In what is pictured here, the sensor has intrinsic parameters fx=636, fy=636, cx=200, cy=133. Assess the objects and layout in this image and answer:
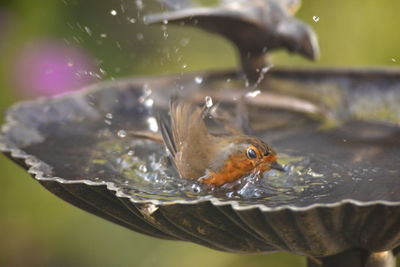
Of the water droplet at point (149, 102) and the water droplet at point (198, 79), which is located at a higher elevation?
the water droplet at point (198, 79)

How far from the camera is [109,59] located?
453 cm

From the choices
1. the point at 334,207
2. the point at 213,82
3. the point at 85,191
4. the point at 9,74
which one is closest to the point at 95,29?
the point at 9,74

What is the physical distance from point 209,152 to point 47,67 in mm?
2809

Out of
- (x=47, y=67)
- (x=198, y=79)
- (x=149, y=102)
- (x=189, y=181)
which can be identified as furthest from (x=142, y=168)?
(x=47, y=67)

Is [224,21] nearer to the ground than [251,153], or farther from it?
farther from it

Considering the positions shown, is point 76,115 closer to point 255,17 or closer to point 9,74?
point 255,17

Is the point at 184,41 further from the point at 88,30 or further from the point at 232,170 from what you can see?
the point at 232,170

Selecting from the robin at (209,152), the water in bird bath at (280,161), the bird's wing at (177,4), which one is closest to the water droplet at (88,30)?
the bird's wing at (177,4)

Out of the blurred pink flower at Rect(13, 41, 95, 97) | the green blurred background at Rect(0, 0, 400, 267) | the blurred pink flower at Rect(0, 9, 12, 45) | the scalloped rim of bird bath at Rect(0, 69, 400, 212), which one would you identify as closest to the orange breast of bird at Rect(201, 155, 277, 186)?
the scalloped rim of bird bath at Rect(0, 69, 400, 212)

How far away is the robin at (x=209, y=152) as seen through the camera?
1.78 meters

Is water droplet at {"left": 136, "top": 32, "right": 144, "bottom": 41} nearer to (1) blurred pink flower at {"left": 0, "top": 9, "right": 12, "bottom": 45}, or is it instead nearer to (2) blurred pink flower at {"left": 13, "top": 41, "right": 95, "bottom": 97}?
(2) blurred pink flower at {"left": 13, "top": 41, "right": 95, "bottom": 97}

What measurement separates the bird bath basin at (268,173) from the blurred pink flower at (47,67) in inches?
59.2

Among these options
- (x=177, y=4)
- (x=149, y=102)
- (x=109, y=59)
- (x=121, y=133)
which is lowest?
(x=121, y=133)

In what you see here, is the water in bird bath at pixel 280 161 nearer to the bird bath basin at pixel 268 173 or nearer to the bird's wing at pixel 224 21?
the bird bath basin at pixel 268 173
